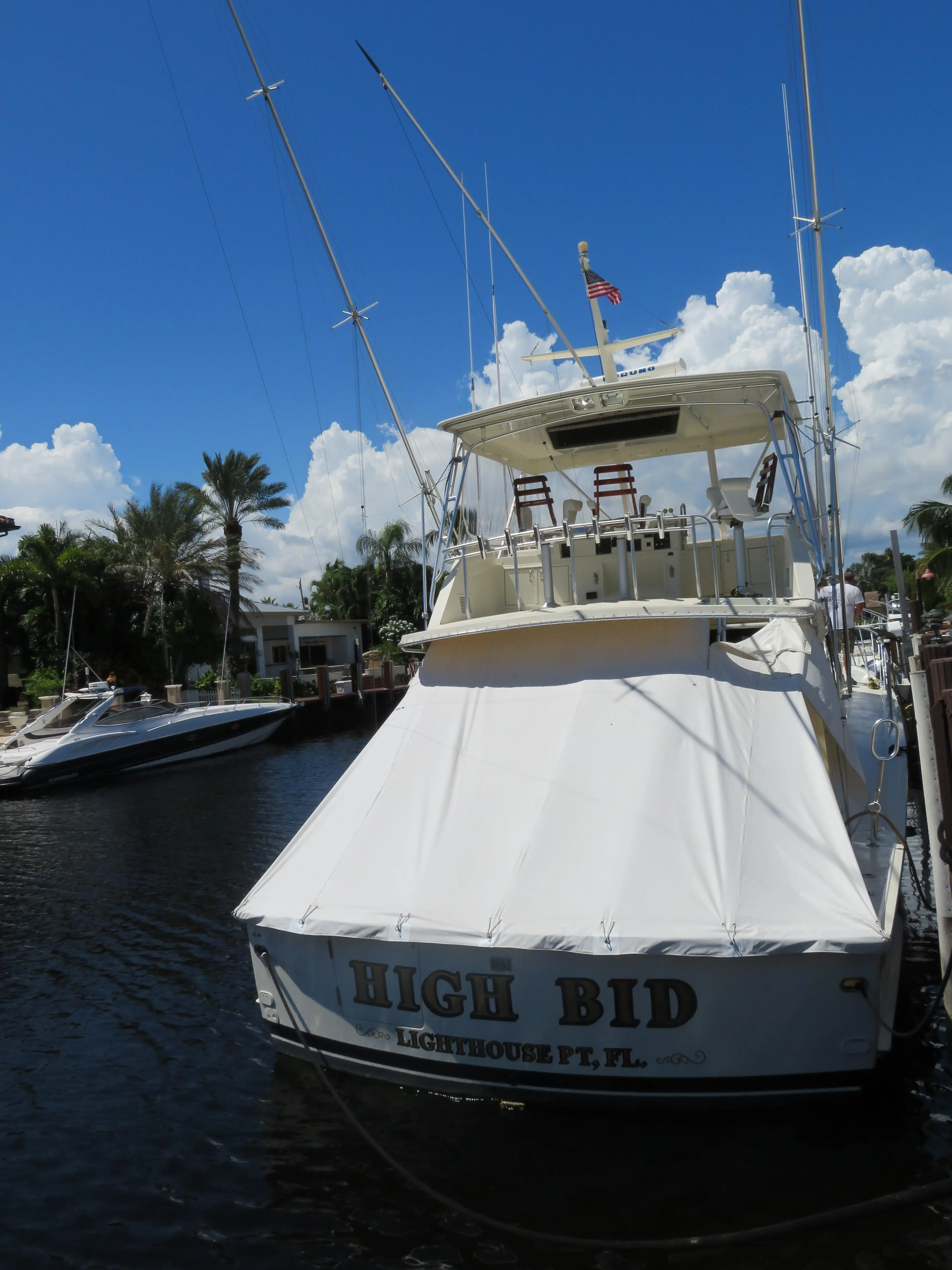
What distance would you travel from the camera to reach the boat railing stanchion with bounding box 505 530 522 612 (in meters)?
8.21

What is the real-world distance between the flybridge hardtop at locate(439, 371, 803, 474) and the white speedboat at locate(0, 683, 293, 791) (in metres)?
19.3

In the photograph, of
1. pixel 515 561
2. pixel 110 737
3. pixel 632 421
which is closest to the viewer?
pixel 515 561

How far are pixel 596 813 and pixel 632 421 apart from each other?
4.91 m

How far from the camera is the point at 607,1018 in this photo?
5.62 m

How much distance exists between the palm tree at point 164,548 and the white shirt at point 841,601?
91.3ft

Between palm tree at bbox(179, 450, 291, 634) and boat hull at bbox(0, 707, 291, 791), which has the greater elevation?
palm tree at bbox(179, 450, 291, 634)

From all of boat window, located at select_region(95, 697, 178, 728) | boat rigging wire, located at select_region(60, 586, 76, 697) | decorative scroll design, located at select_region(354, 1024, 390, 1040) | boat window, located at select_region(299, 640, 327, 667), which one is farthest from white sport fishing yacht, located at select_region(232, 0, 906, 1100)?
boat window, located at select_region(299, 640, 327, 667)

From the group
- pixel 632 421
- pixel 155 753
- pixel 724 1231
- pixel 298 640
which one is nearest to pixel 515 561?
pixel 632 421

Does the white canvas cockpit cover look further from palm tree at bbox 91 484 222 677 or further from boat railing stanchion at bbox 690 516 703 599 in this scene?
palm tree at bbox 91 484 222 677

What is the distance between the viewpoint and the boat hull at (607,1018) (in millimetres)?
5430

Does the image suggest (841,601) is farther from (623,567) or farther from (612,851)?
(612,851)

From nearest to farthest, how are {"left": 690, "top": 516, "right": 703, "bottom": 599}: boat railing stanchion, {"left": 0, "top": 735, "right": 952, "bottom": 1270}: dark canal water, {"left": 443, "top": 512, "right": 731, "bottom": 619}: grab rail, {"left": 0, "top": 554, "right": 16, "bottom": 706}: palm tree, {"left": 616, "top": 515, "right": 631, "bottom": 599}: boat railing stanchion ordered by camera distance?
{"left": 0, "top": 735, "right": 952, "bottom": 1270}: dark canal water
{"left": 690, "top": 516, "right": 703, "bottom": 599}: boat railing stanchion
{"left": 443, "top": 512, "right": 731, "bottom": 619}: grab rail
{"left": 616, "top": 515, "right": 631, "bottom": 599}: boat railing stanchion
{"left": 0, "top": 554, "right": 16, "bottom": 706}: palm tree

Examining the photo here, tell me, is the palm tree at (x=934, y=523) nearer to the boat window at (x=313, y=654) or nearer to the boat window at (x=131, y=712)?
the boat window at (x=131, y=712)

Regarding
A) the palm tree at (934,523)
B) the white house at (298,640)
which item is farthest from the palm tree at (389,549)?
the palm tree at (934,523)
